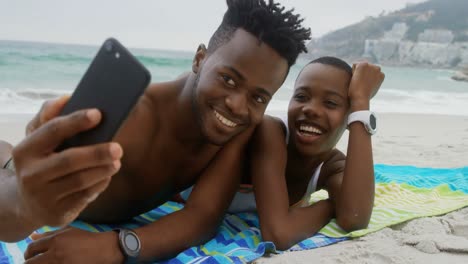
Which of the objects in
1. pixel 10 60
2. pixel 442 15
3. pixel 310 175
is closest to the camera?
pixel 310 175

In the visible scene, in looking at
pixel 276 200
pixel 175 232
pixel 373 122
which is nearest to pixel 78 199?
pixel 175 232

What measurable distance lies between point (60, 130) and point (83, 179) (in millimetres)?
124

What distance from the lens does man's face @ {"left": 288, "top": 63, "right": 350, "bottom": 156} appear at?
2557mm

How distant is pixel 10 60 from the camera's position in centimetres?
1598

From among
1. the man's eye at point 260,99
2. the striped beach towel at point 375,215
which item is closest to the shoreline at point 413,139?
the striped beach towel at point 375,215

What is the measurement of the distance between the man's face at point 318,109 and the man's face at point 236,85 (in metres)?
0.42

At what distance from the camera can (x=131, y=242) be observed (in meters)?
1.88

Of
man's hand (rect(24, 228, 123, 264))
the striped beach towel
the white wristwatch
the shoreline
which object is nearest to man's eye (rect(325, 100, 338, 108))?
the white wristwatch

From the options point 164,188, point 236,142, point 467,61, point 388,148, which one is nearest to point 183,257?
point 164,188

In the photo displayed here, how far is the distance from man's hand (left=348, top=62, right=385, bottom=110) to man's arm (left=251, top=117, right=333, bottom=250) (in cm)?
46

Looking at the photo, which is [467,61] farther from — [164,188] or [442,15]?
[164,188]

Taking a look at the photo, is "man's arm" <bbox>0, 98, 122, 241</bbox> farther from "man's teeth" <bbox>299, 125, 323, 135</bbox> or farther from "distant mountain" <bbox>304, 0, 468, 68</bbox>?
"distant mountain" <bbox>304, 0, 468, 68</bbox>

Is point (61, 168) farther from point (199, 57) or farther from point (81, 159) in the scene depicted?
point (199, 57)

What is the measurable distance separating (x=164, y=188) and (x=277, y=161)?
1.91 feet
